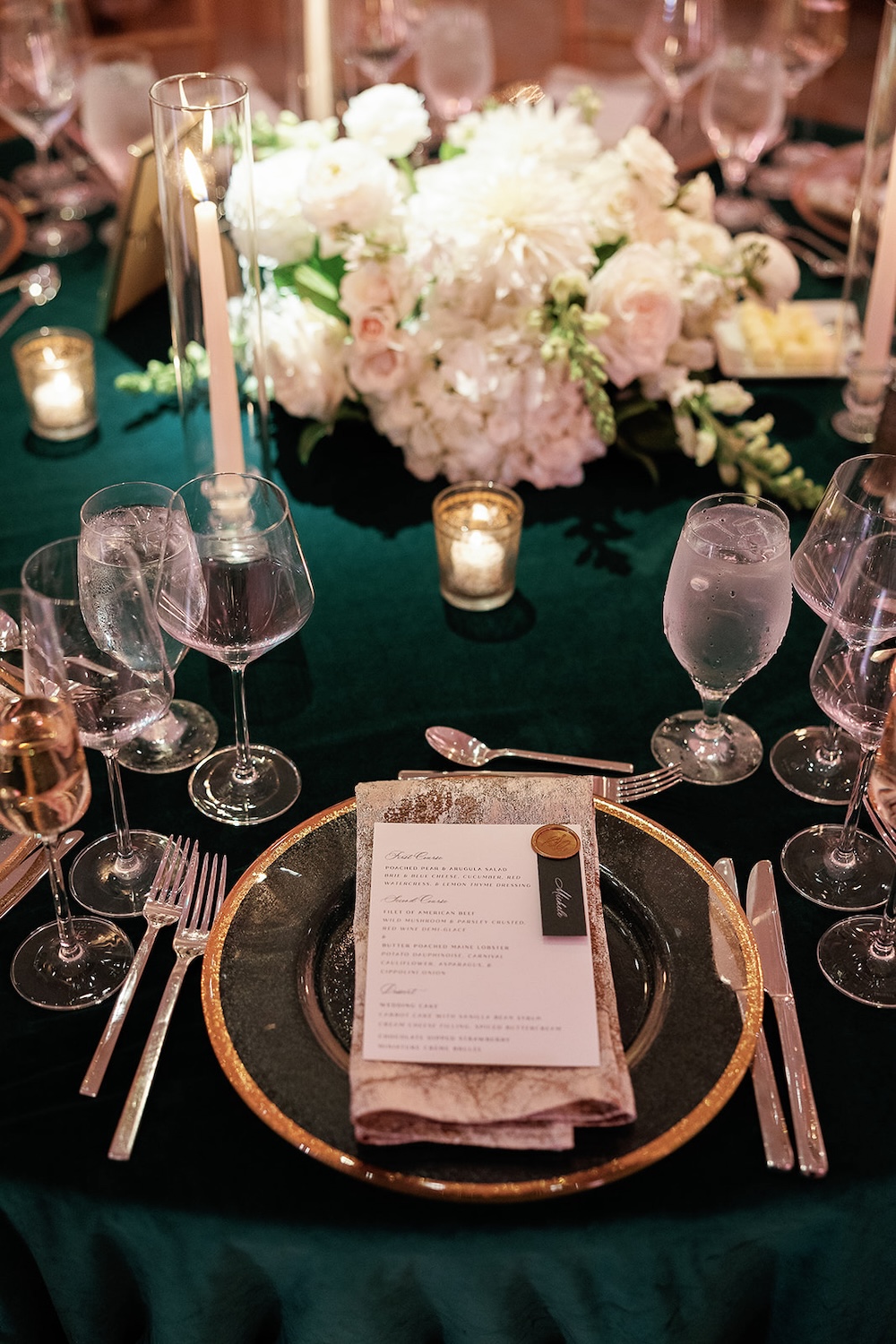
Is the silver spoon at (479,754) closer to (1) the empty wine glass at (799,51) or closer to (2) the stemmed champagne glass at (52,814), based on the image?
(2) the stemmed champagne glass at (52,814)

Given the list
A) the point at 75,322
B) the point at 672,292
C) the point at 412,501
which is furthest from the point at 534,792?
the point at 75,322

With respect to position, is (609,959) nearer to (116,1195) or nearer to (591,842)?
(591,842)

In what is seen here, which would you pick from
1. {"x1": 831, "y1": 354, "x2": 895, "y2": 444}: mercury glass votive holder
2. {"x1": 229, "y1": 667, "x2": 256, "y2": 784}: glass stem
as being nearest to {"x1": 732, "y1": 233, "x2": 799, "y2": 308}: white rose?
{"x1": 831, "y1": 354, "x2": 895, "y2": 444}: mercury glass votive holder

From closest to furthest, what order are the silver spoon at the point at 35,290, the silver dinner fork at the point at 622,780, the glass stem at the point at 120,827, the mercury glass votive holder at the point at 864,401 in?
1. the glass stem at the point at 120,827
2. the silver dinner fork at the point at 622,780
3. the mercury glass votive holder at the point at 864,401
4. the silver spoon at the point at 35,290

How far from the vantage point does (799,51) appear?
2.31m

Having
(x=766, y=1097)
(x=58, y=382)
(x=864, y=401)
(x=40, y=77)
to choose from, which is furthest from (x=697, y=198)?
(x=766, y=1097)

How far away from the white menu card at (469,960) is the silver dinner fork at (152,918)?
175 mm

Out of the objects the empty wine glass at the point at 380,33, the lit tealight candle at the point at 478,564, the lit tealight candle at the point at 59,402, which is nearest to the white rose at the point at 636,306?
the lit tealight candle at the point at 478,564

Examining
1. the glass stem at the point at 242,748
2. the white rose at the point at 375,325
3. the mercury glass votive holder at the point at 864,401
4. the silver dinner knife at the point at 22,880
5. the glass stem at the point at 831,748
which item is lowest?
the glass stem at the point at 831,748

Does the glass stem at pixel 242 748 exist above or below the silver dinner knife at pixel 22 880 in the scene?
above

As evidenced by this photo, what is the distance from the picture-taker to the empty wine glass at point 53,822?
3.11 ft

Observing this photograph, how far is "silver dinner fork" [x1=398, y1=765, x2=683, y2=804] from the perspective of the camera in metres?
1.22

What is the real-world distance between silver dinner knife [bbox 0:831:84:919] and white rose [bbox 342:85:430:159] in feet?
3.04

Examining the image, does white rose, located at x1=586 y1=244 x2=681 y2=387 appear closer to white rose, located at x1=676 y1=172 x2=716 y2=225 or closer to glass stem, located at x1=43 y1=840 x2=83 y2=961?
white rose, located at x1=676 y1=172 x2=716 y2=225
